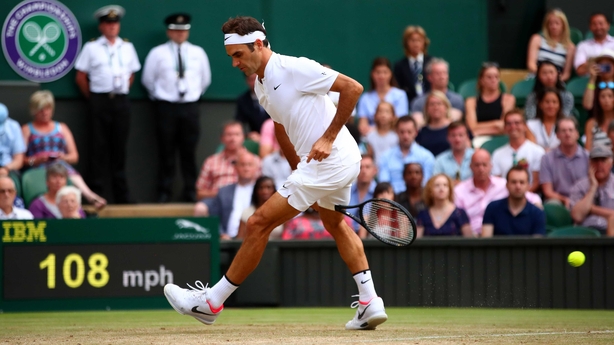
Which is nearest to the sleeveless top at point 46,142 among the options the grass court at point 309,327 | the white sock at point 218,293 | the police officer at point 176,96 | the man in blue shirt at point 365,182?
the police officer at point 176,96

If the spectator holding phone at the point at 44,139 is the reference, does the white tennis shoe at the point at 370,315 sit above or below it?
below

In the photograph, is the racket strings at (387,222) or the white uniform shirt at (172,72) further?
the white uniform shirt at (172,72)

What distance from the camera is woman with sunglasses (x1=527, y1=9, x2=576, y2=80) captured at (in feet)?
36.1

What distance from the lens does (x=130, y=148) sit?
37.3ft

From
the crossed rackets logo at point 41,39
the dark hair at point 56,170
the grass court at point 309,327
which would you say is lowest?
the grass court at point 309,327

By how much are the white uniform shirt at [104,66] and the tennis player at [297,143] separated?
520cm

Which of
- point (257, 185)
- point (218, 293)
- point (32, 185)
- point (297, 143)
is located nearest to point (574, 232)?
point (257, 185)

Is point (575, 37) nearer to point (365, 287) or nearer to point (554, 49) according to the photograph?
point (554, 49)

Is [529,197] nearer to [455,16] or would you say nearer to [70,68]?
[455,16]

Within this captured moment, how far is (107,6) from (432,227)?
5172 millimetres

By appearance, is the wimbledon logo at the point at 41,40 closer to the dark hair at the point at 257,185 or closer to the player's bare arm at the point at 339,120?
the dark hair at the point at 257,185

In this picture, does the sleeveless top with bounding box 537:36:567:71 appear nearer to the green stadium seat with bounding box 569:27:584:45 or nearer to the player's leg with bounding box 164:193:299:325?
the green stadium seat with bounding box 569:27:584:45

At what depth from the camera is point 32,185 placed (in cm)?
912

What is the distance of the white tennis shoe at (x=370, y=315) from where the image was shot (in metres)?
5.55
